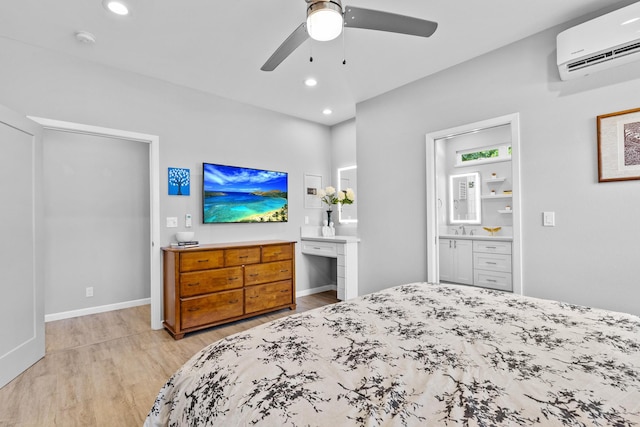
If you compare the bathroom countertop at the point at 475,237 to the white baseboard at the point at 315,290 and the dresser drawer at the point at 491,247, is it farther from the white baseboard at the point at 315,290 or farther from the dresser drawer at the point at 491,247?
the white baseboard at the point at 315,290

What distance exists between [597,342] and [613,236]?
1.41m

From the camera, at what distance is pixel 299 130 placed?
463cm

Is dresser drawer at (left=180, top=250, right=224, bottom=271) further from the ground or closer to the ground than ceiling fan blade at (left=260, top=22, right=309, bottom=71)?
closer to the ground

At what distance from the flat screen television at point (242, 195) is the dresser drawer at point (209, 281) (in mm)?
695

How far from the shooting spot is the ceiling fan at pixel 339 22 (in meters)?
1.52

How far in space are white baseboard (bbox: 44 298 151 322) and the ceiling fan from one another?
3.86 m

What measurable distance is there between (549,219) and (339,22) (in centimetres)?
218

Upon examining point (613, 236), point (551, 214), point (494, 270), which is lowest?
point (494, 270)

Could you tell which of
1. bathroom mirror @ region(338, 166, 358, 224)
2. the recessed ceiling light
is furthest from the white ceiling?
bathroom mirror @ region(338, 166, 358, 224)

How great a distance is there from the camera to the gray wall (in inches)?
84.4

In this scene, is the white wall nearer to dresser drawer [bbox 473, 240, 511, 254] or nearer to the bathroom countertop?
the bathroom countertop

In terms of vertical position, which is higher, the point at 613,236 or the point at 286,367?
the point at 613,236

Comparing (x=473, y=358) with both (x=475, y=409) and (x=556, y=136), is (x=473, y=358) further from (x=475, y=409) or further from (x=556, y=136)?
(x=556, y=136)

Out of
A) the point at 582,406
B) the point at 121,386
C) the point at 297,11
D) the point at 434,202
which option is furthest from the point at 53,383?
the point at 434,202
